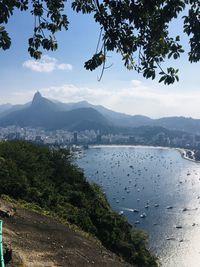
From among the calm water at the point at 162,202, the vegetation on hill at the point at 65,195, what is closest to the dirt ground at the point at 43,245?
the vegetation on hill at the point at 65,195

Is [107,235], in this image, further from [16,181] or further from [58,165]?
[58,165]

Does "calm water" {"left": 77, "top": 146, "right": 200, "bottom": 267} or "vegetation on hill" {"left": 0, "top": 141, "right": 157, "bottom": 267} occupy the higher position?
"vegetation on hill" {"left": 0, "top": 141, "right": 157, "bottom": 267}

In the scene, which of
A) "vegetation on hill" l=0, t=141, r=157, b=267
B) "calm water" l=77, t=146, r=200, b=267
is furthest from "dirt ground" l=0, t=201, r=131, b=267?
"calm water" l=77, t=146, r=200, b=267

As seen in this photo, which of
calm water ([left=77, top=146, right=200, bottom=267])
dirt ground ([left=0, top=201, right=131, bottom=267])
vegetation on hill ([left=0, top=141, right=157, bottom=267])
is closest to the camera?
dirt ground ([left=0, top=201, right=131, bottom=267])

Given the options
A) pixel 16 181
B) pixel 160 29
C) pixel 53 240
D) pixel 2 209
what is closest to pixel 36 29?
pixel 160 29

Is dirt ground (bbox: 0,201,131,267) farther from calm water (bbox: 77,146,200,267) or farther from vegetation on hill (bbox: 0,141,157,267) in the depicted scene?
calm water (bbox: 77,146,200,267)

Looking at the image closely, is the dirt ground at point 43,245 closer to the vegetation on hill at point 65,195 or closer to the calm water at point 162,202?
the vegetation on hill at point 65,195
